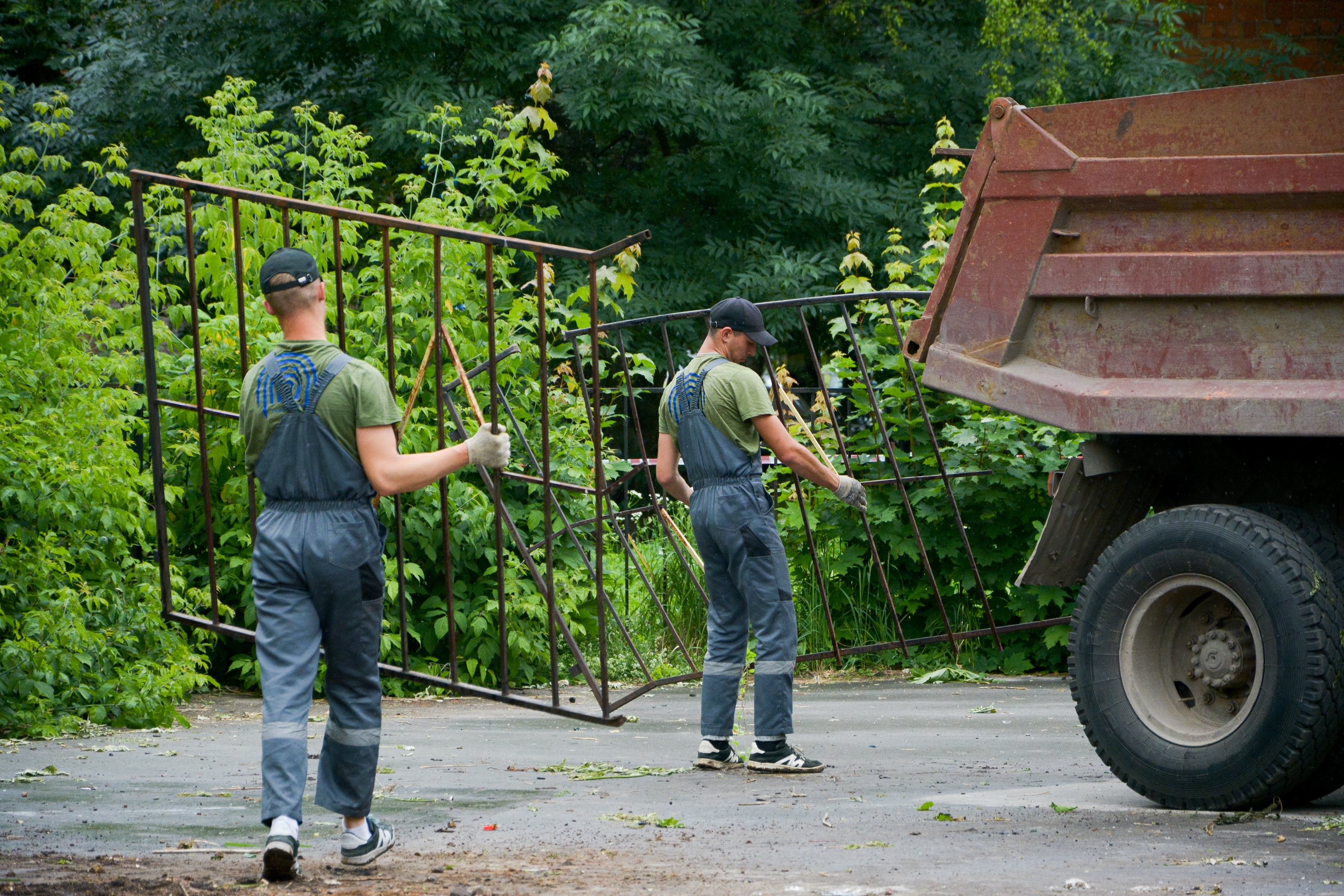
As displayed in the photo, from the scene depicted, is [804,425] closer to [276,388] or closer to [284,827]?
[276,388]

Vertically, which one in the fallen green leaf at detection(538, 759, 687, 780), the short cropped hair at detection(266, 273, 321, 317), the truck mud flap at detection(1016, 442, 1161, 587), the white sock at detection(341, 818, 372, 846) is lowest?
the fallen green leaf at detection(538, 759, 687, 780)

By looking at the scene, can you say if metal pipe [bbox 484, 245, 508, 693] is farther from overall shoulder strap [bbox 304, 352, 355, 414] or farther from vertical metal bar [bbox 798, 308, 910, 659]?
vertical metal bar [bbox 798, 308, 910, 659]

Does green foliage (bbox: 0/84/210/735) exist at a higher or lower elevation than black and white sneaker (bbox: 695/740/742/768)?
higher

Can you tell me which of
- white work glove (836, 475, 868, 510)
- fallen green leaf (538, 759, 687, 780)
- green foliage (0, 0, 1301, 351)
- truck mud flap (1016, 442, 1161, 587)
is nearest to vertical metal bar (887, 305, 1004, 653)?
white work glove (836, 475, 868, 510)

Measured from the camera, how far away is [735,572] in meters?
5.96

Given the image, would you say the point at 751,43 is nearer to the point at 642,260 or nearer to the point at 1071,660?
the point at 642,260

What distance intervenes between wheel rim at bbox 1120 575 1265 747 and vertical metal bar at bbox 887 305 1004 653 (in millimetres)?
3047

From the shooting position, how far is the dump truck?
466cm

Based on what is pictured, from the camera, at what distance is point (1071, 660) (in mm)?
5203

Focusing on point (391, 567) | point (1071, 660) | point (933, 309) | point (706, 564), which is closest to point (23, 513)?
point (391, 567)

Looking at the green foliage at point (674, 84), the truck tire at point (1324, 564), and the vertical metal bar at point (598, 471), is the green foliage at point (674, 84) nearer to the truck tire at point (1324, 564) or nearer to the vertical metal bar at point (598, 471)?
the vertical metal bar at point (598, 471)

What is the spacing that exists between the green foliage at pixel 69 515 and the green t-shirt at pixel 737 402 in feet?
9.25

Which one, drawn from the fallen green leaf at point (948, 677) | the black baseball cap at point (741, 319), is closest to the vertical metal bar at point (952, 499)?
the fallen green leaf at point (948, 677)

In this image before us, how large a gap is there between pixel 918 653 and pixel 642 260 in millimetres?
8850
